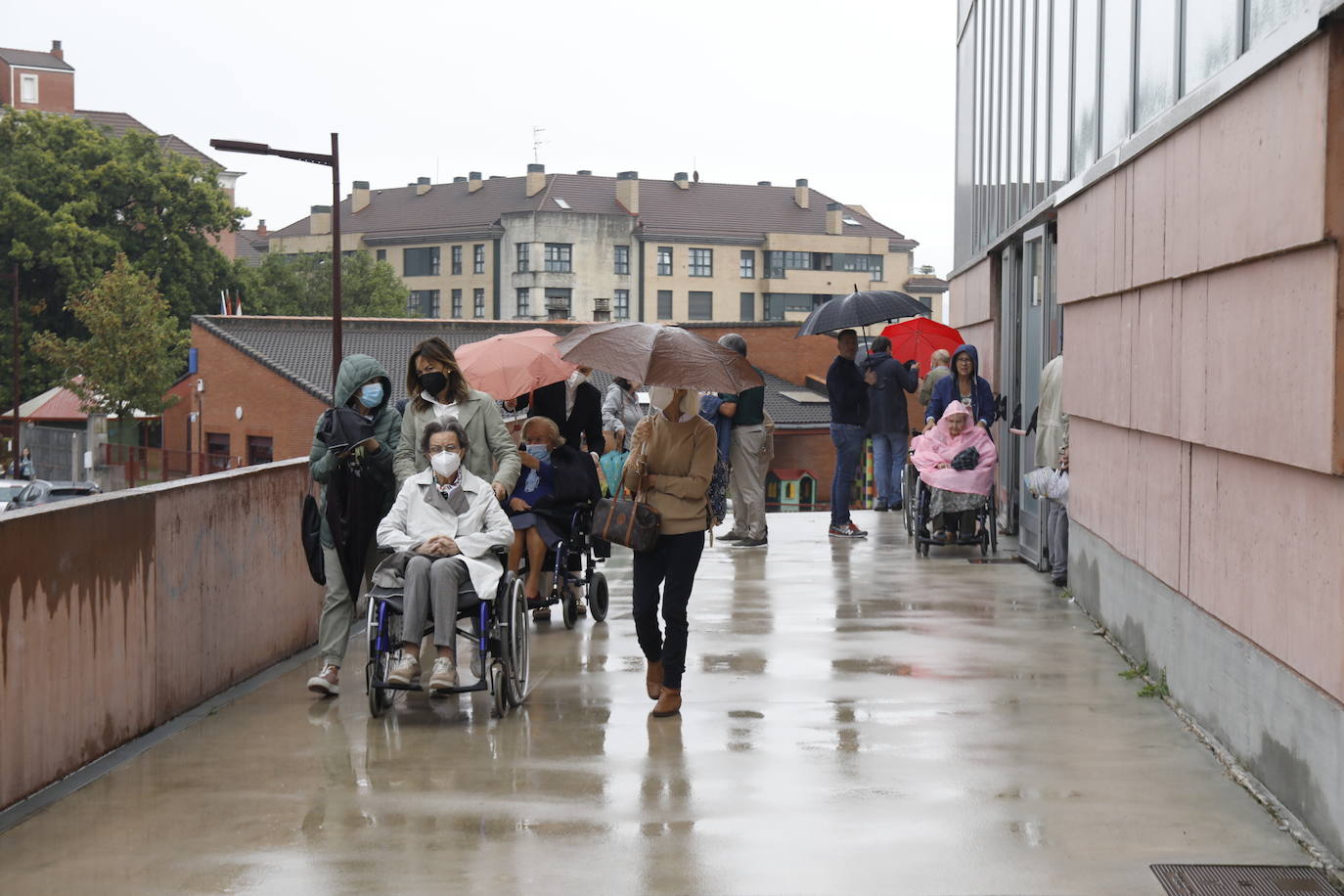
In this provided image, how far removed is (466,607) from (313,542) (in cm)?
114

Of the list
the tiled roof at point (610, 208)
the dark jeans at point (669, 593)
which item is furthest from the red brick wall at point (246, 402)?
the tiled roof at point (610, 208)

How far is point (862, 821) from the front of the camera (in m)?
6.32

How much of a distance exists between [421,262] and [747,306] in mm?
23614

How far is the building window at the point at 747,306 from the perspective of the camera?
12356 centimetres

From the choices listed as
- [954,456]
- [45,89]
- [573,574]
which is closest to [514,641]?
[573,574]

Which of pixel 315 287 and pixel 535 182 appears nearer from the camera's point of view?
pixel 315 287

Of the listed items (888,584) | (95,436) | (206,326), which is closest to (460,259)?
(206,326)

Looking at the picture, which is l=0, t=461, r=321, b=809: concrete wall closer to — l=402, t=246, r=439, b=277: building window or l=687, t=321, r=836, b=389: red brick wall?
l=687, t=321, r=836, b=389: red brick wall

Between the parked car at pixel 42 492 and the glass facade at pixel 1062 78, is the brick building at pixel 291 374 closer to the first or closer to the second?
the parked car at pixel 42 492

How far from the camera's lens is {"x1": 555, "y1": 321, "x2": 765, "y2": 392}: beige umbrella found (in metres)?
8.52

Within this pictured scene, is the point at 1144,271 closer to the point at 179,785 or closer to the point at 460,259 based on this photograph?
the point at 179,785

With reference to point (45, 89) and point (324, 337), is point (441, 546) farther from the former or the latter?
point (45, 89)

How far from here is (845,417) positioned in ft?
55.1

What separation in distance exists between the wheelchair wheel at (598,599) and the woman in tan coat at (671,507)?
2.93 metres
